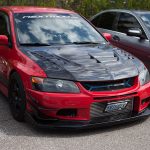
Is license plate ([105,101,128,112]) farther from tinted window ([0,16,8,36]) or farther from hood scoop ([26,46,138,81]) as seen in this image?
tinted window ([0,16,8,36])

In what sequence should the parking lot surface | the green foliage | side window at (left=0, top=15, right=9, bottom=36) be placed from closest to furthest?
1. the parking lot surface
2. side window at (left=0, top=15, right=9, bottom=36)
3. the green foliage

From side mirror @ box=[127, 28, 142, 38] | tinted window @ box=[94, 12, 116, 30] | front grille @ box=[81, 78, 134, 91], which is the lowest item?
tinted window @ box=[94, 12, 116, 30]

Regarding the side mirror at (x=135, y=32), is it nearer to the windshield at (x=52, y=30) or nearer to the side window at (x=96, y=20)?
the windshield at (x=52, y=30)

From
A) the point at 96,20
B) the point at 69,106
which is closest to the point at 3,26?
the point at 69,106

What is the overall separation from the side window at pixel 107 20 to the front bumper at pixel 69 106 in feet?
13.2

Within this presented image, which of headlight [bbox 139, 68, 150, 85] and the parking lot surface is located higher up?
headlight [bbox 139, 68, 150, 85]

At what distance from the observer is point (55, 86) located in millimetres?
5156

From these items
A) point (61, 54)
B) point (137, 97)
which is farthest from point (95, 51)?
point (137, 97)

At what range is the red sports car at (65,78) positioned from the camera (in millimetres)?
5148

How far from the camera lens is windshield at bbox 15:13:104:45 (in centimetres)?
636

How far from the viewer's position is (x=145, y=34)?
788 cm

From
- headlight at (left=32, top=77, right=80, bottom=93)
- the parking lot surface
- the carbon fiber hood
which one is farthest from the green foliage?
headlight at (left=32, top=77, right=80, bottom=93)

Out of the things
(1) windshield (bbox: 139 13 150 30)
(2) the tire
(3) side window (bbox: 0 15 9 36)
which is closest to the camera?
(2) the tire

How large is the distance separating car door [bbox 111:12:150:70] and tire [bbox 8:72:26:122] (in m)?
2.83
